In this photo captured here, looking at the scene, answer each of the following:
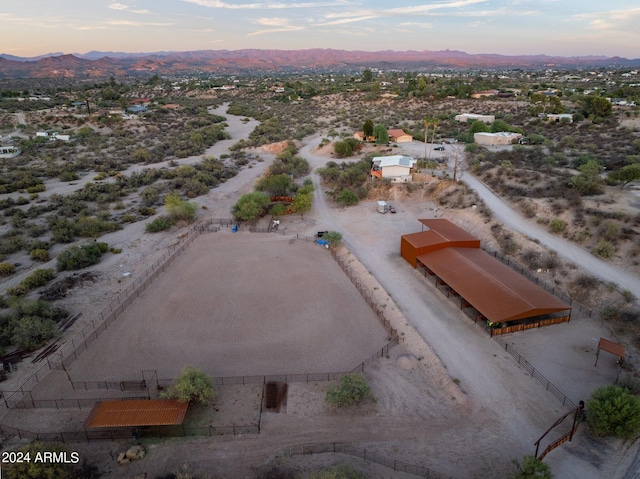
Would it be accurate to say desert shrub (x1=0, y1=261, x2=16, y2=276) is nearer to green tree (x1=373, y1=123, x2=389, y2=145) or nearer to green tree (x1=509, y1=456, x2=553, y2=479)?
green tree (x1=509, y1=456, x2=553, y2=479)

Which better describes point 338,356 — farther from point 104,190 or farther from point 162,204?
point 104,190

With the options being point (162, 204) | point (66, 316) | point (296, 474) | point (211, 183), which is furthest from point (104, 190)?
point (296, 474)

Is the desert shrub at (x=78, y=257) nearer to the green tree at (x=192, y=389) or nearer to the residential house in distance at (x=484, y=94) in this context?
the green tree at (x=192, y=389)

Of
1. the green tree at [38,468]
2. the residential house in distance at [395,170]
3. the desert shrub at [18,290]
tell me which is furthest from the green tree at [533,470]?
the residential house in distance at [395,170]

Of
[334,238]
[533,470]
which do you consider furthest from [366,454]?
[334,238]

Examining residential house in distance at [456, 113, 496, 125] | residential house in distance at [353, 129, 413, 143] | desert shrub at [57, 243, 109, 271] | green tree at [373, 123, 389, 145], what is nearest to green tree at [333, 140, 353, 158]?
green tree at [373, 123, 389, 145]

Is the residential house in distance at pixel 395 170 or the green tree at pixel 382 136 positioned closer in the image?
the residential house in distance at pixel 395 170
